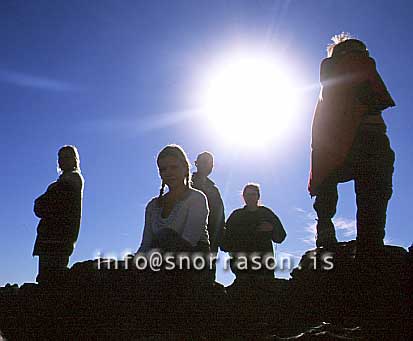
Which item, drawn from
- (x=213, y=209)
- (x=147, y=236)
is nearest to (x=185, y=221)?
(x=147, y=236)

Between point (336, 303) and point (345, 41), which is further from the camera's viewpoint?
point (345, 41)

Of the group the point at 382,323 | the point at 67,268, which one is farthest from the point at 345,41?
the point at 67,268

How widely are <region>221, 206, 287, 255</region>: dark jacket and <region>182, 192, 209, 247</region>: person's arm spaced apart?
2.59 m

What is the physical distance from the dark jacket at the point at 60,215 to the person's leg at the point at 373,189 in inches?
144

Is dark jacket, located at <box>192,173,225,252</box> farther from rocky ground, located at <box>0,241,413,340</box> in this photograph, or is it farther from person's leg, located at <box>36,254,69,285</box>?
person's leg, located at <box>36,254,69,285</box>

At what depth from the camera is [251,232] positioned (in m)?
7.66

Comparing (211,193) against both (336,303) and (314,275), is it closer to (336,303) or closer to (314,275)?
(314,275)

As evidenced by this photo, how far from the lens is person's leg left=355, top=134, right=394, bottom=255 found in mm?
4945

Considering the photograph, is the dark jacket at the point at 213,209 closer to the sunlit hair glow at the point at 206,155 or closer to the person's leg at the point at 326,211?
the sunlit hair glow at the point at 206,155

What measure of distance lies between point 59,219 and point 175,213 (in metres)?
2.33

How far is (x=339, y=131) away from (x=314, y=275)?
1.69 meters

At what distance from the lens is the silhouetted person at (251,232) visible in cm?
742

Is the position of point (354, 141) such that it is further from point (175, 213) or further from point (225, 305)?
point (225, 305)

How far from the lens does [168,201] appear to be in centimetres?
527
